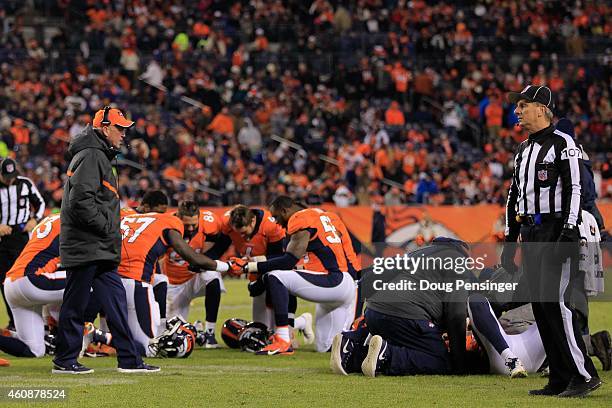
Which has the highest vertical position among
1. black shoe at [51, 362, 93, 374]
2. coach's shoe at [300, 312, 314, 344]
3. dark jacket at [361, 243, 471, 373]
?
dark jacket at [361, 243, 471, 373]

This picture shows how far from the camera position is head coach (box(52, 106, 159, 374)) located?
8.00 metres

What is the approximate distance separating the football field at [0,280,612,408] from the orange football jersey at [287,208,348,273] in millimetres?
1362

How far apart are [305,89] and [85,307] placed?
20447 mm

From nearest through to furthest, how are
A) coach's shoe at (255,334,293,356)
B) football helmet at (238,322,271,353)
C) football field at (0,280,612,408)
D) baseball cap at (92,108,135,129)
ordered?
football field at (0,280,612,408) < baseball cap at (92,108,135,129) < coach's shoe at (255,334,293,356) < football helmet at (238,322,271,353)

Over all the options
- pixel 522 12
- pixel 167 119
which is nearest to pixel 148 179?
pixel 167 119

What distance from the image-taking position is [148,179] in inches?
902

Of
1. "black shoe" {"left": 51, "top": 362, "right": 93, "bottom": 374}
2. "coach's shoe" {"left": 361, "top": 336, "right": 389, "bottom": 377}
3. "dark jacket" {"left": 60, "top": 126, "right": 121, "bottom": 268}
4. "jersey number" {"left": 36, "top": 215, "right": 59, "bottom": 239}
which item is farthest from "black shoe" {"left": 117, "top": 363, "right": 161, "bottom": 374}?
"jersey number" {"left": 36, "top": 215, "right": 59, "bottom": 239}

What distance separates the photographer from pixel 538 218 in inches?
283

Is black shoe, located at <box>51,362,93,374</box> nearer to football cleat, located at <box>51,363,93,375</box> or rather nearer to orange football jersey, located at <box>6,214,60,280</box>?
football cleat, located at <box>51,363,93,375</box>

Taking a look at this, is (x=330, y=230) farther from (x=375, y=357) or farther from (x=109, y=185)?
(x=109, y=185)

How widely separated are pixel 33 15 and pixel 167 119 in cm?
558

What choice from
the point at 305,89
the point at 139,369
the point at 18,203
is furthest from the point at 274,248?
the point at 305,89

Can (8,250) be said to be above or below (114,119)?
below

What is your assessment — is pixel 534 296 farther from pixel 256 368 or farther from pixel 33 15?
pixel 33 15
